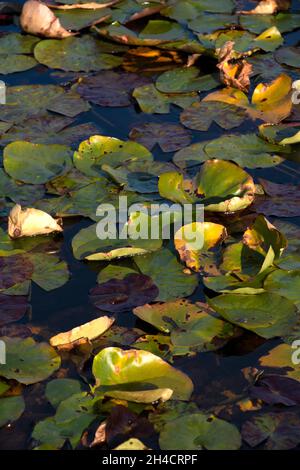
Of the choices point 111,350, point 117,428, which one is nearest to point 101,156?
point 111,350

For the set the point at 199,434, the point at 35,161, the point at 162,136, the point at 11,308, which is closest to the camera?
the point at 199,434

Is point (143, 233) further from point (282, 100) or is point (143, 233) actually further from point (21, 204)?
point (282, 100)

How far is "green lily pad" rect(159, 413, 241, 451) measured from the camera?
5.90 feet

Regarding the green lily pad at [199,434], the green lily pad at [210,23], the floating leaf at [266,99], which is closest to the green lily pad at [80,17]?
the green lily pad at [210,23]

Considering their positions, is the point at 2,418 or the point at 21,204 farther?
the point at 21,204

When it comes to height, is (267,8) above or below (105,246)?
above

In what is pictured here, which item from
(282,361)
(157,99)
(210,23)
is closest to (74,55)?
(157,99)

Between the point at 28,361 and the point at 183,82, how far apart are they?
1.56 meters

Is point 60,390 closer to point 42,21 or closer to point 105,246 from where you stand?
point 105,246

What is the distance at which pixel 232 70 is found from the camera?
10.3 feet

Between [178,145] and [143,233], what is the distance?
21.4 inches

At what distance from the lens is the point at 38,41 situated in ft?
11.6

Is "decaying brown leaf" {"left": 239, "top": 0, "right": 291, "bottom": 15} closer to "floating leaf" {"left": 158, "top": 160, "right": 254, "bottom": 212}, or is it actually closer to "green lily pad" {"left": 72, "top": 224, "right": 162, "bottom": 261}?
"floating leaf" {"left": 158, "top": 160, "right": 254, "bottom": 212}

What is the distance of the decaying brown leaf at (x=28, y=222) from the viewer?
7.91ft
